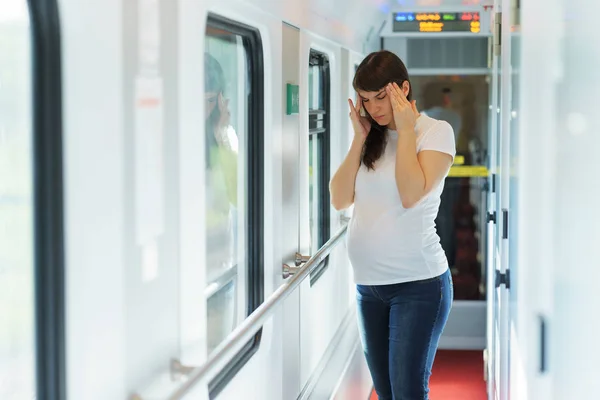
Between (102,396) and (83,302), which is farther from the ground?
(83,302)

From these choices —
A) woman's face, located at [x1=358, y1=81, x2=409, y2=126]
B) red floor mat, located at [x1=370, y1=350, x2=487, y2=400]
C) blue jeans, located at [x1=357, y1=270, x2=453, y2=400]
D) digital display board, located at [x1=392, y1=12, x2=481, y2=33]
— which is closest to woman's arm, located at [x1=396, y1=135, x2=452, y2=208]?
woman's face, located at [x1=358, y1=81, x2=409, y2=126]

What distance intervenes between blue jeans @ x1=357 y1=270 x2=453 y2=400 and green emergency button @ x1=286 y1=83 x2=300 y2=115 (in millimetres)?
704

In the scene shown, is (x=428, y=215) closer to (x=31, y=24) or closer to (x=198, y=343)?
(x=198, y=343)

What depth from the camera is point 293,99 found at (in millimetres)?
3359

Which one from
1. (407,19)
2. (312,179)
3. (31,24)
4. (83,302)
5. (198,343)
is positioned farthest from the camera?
(407,19)

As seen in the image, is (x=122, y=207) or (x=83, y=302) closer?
(x=83, y=302)

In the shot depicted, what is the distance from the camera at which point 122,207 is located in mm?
1726

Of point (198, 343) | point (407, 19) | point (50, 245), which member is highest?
point (407, 19)

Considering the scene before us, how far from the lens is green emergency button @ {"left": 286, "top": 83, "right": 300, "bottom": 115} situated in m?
3.31

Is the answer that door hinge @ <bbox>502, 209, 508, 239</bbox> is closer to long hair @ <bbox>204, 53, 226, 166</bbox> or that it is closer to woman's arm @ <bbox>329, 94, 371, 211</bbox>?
woman's arm @ <bbox>329, 94, 371, 211</bbox>

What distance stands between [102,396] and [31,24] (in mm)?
685

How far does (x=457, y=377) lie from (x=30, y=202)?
17.3 feet

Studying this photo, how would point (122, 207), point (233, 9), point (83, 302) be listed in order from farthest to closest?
point (233, 9)
point (122, 207)
point (83, 302)

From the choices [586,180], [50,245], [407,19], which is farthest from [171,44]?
[407,19]
